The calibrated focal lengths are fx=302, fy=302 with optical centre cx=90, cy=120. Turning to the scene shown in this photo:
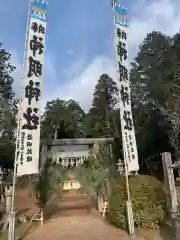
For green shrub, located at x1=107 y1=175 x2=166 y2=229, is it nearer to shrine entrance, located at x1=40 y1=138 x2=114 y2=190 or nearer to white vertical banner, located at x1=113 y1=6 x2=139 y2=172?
white vertical banner, located at x1=113 y1=6 x2=139 y2=172

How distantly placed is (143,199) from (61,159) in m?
17.6

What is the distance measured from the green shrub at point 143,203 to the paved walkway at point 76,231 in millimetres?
556

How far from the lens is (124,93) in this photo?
1015 cm

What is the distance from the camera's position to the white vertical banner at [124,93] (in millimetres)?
9828

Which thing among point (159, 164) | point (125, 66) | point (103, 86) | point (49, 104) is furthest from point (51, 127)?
point (125, 66)

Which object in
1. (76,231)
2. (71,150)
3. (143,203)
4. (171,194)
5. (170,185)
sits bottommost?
(76,231)

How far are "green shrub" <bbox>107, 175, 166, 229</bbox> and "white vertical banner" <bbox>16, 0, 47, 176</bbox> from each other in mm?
2842

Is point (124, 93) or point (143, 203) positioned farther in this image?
point (124, 93)

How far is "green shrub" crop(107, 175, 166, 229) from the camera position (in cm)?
929

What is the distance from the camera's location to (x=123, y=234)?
9.13 meters

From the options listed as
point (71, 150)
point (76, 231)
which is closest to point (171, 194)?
point (76, 231)

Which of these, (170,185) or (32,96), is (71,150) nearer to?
(32,96)

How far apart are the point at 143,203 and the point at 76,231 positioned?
7.97 ft

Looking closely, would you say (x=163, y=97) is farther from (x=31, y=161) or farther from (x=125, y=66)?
(x=31, y=161)
